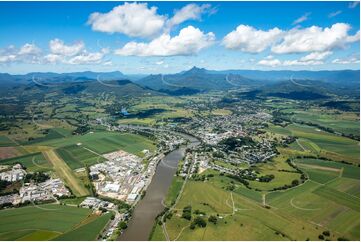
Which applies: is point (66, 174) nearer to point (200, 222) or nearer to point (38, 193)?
point (38, 193)

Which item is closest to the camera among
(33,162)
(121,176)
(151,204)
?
(151,204)

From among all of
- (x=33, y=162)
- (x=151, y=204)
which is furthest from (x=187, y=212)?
(x=33, y=162)

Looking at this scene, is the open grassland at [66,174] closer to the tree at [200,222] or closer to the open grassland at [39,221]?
the open grassland at [39,221]

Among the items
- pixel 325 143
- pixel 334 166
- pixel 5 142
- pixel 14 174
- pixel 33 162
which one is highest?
pixel 14 174

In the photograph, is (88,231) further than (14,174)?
No

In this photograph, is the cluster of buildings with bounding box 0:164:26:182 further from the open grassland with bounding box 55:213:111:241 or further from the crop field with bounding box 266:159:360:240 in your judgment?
the crop field with bounding box 266:159:360:240

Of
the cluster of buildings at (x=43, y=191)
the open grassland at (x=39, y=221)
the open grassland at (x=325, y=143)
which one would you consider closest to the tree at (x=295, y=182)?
the open grassland at (x=325, y=143)
